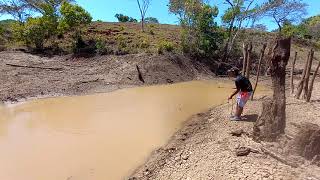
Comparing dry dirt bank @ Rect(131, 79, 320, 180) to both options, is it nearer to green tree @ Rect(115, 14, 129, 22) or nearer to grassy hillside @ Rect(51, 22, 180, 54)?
grassy hillside @ Rect(51, 22, 180, 54)

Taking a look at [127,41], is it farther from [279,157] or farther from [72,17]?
[279,157]

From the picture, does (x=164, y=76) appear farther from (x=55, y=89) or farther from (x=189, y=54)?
(x=55, y=89)

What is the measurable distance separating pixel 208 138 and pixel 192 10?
59.2ft

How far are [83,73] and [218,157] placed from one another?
13.7 m

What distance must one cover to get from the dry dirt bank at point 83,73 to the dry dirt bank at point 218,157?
7879 millimetres

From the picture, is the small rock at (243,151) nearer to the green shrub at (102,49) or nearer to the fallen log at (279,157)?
the fallen log at (279,157)

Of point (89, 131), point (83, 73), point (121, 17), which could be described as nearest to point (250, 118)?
point (89, 131)

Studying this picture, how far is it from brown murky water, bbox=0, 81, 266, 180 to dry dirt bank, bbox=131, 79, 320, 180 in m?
0.59

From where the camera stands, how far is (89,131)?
10.7 meters

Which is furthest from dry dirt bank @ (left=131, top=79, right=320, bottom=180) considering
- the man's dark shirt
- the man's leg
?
the man's dark shirt

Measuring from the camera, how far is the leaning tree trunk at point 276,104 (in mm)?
7871

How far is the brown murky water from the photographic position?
7.94 meters

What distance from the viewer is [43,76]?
1827 centimetres

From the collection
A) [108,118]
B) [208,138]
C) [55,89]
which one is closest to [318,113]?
[208,138]
